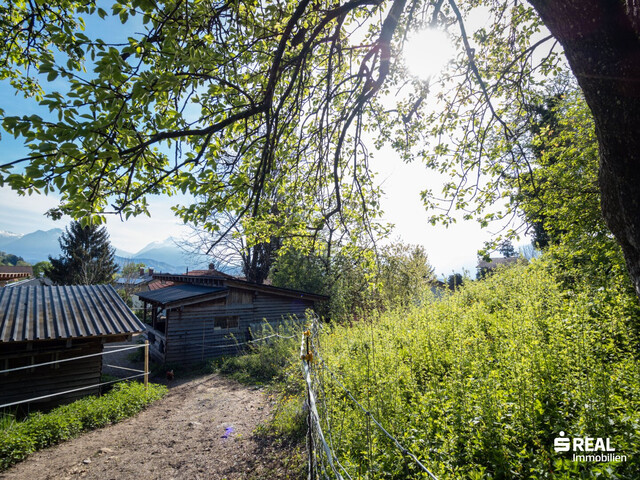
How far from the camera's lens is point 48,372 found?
8.61m

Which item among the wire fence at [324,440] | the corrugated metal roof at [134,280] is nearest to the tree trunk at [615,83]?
the wire fence at [324,440]

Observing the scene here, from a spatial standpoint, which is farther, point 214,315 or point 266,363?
point 214,315

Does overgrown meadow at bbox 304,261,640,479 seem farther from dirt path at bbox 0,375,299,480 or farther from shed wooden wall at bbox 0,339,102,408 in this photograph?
shed wooden wall at bbox 0,339,102,408

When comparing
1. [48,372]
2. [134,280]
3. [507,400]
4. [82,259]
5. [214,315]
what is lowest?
[48,372]

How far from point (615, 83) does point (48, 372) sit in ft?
42.6

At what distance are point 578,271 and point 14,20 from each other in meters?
12.3

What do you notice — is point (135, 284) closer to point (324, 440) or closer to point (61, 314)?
point (61, 314)

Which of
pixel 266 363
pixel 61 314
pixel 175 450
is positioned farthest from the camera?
pixel 266 363

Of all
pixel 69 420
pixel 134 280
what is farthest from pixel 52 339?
pixel 134 280

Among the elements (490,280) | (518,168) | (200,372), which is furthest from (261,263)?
(518,168)

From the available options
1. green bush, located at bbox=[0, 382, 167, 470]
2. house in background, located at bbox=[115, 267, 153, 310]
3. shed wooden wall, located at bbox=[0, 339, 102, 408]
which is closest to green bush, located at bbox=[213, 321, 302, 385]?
green bush, located at bbox=[0, 382, 167, 470]

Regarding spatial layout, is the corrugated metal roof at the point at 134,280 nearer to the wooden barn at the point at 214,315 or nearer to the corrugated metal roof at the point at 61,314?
the wooden barn at the point at 214,315

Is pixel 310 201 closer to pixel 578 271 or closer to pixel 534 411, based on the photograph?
pixel 534 411

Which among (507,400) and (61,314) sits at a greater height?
(61,314)
